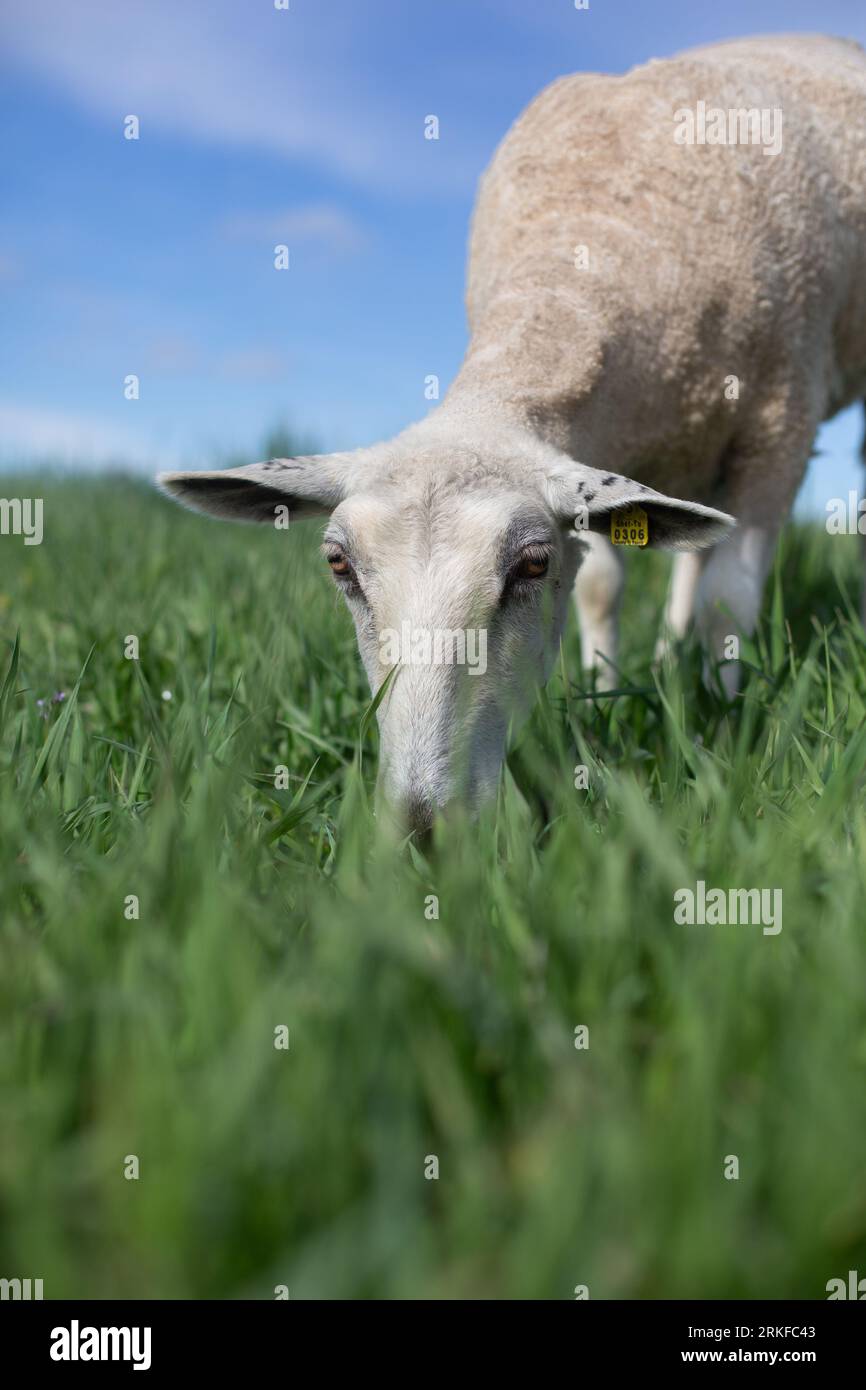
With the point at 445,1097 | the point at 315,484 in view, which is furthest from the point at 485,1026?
the point at 315,484

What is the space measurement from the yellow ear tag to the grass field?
87 centimetres

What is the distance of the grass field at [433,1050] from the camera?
116cm

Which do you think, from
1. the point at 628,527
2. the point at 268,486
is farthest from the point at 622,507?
the point at 268,486

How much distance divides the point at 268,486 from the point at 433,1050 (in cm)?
205

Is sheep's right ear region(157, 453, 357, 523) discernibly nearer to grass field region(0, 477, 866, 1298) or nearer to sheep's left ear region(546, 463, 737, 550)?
sheep's left ear region(546, 463, 737, 550)

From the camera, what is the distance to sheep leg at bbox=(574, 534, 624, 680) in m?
4.67

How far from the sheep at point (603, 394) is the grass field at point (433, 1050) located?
1.55 ft

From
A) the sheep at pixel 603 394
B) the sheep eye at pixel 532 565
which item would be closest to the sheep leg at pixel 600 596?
the sheep at pixel 603 394

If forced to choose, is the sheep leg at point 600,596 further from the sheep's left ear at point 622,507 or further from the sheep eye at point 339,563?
the sheep eye at point 339,563

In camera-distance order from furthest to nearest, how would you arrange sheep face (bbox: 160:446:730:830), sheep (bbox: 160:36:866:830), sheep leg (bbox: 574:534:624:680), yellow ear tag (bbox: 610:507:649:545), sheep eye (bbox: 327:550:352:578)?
sheep leg (bbox: 574:534:624:680)
yellow ear tag (bbox: 610:507:649:545)
sheep eye (bbox: 327:550:352:578)
sheep (bbox: 160:36:866:830)
sheep face (bbox: 160:446:730:830)

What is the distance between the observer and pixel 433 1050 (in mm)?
1360

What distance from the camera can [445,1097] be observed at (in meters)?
1.28

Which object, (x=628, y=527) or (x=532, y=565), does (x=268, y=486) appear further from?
(x=628, y=527)

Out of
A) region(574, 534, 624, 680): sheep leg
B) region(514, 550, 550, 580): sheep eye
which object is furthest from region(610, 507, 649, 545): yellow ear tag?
region(574, 534, 624, 680): sheep leg
